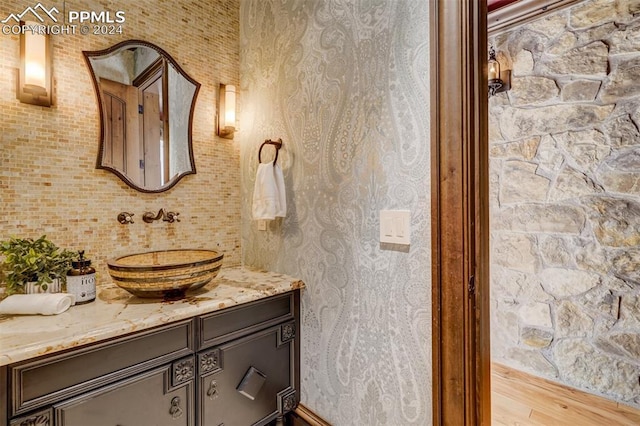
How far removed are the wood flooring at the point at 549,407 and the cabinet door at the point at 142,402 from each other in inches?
64.4

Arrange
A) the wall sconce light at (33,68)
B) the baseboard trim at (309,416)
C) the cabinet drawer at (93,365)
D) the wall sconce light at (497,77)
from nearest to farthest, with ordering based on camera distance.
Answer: the cabinet drawer at (93,365) < the wall sconce light at (33,68) < the baseboard trim at (309,416) < the wall sconce light at (497,77)

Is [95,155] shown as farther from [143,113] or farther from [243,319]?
[243,319]

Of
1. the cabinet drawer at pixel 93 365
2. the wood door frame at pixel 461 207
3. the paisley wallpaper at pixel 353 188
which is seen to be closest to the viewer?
the cabinet drawer at pixel 93 365

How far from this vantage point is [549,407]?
1867 mm

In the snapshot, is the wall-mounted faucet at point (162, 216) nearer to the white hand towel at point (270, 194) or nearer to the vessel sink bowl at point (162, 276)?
the vessel sink bowl at point (162, 276)

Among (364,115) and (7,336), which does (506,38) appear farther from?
(7,336)

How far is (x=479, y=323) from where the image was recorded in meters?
0.99

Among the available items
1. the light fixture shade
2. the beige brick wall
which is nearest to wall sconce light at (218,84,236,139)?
the beige brick wall

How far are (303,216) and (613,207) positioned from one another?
5.95 feet

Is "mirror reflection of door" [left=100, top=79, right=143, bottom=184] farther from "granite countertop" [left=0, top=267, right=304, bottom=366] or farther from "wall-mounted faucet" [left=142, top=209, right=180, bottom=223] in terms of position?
"granite countertop" [left=0, top=267, right=304, bottom=366]

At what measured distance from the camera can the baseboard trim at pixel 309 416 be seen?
56.4 inches

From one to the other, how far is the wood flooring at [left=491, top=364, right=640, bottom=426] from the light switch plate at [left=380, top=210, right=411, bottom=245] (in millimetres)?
1383

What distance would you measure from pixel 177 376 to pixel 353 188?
960 mm

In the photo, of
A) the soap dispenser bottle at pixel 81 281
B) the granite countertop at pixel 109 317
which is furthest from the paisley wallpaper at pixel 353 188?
the soap dispenser bottle at pixel 81 281
